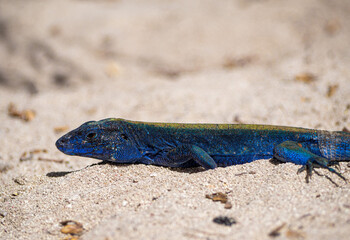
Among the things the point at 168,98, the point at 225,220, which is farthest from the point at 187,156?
the point at 168,98

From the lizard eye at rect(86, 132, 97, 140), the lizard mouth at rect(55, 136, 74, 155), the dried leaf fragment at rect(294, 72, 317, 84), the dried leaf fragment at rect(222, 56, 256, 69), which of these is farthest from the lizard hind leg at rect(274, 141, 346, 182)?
the dried leaf fragment at rect(222, 56, 256, 69)

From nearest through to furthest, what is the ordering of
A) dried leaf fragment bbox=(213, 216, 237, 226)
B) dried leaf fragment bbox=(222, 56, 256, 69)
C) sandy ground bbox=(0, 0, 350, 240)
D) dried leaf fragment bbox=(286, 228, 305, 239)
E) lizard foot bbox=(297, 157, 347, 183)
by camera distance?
dried leaf fragment bbox=(286, 228, 305, 239) → dried leaf fragment bbox=(213, 216, 237, 226) → sandy ground bbox=(0, 0, 350, 240) → lizard foot bbox=(297, 157, 347, 183) → dried leaf fragment bbox=(222, 56, 256, 69)

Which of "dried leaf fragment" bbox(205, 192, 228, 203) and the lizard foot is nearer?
"dried leaf fragment" bbox(205, 192, 228, 203)

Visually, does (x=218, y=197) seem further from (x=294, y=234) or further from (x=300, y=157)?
(x=300, y=157)

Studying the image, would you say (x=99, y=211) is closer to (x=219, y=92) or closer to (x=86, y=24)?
(x=219, y=92)

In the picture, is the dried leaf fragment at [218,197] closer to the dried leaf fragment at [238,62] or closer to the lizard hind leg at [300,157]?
the lizard hind leg at [300,157]

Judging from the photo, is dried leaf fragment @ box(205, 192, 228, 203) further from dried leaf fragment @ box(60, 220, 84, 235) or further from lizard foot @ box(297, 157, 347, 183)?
dried leaf fragment @ box(60, 220, 84, 235)
